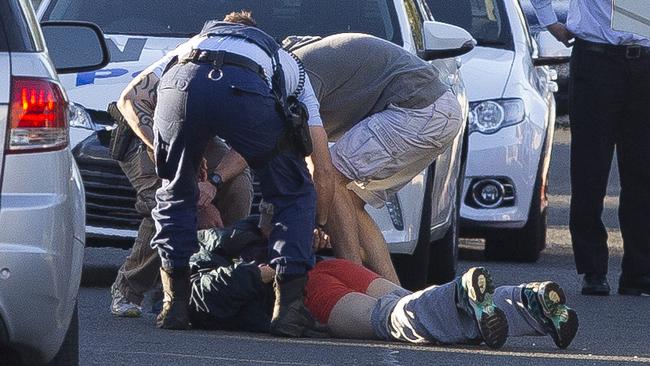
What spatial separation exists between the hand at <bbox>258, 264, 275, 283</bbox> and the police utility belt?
1.56ft

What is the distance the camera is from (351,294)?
7.19 m

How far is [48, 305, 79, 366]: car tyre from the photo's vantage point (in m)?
5.61

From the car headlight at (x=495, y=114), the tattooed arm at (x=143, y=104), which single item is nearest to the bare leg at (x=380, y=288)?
the tattooed arm at (x=143, y=104)

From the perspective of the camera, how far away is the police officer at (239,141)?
7008 millimetres

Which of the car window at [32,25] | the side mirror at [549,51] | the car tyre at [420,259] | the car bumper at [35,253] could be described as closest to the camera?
the car bumper at [35,253]

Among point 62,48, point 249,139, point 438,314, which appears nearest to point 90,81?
point 62,48

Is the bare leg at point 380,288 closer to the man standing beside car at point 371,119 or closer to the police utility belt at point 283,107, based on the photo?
the man standing beside car at point 371,119

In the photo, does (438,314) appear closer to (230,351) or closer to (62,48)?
(230,351)

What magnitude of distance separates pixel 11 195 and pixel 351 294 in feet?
7.51

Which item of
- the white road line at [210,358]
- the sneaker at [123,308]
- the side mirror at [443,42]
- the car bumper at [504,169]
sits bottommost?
the car bumper at [504,169]

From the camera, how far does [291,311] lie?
7.13m

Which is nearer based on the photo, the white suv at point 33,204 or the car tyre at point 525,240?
the white suv at point 33,204

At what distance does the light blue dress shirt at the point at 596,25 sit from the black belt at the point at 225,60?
8.55 ft

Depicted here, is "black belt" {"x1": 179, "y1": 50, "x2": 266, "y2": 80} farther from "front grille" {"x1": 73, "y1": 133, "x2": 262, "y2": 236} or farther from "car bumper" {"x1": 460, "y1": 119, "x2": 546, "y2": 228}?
"car bumper" {"x1": 460, "y1": 119, "x2": 546, "y2": 228}
